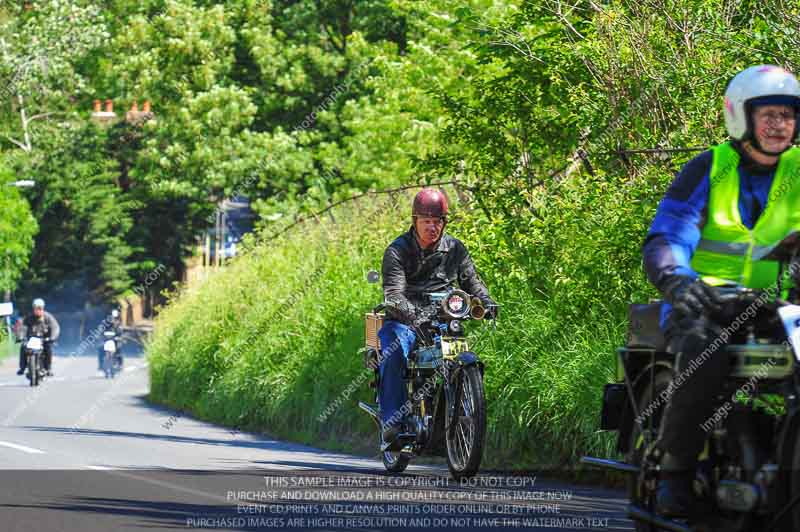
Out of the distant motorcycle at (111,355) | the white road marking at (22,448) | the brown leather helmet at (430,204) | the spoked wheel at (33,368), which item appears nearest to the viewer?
the brown leather helmet at (430,204)

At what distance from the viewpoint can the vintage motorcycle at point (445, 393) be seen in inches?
436

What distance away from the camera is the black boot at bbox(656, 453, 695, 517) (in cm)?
640

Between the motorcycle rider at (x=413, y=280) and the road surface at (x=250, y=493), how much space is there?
62 cm

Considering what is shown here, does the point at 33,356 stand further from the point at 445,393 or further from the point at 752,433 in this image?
the point at 752,433

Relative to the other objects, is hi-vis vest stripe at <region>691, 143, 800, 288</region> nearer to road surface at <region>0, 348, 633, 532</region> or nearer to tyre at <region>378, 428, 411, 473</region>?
road surface at <region>0, 348, 633, 532</region>

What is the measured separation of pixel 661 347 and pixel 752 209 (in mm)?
692

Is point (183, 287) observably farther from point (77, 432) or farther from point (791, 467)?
point (791, 467)

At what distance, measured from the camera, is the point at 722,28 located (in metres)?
13.0

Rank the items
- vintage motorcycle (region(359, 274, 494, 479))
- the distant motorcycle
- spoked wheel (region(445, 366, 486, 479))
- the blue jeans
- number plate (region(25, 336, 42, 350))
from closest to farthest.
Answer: spoked wheel (region(445, 366, 486, 479))
vintage motorcycle (region(359, 274, 494, 479))
the blue jeans
number plate (region(25, 336, 42, 350))
the distant motorcycle

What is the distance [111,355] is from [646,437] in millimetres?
39654

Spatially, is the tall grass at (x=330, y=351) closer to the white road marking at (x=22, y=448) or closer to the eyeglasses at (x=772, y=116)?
the white road marking at (x=22, y=448)

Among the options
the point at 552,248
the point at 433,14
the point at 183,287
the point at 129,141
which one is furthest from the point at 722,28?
the point at 129,141

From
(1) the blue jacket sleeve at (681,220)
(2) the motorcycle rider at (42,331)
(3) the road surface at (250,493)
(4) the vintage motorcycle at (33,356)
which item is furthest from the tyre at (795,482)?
(2) the motorcycle rider at (42,331)

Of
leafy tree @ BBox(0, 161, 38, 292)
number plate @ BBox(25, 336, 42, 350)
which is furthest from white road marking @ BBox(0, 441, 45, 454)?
leafy tree @ BBox(0, 161, 38, 292)
